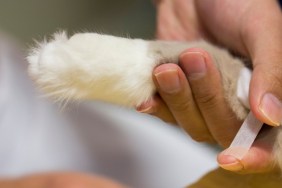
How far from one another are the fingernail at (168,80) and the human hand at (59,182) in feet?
0.94

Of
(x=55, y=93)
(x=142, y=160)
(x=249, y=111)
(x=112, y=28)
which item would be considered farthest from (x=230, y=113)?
(x=112, y=28)

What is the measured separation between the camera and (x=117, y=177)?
1.06m

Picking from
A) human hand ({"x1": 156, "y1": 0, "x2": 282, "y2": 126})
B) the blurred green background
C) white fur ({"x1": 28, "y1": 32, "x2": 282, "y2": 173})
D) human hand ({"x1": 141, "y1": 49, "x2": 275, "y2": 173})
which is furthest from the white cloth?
white fur ({"x1": 28, "y1": 32, "x2": 282, "y2": 173})

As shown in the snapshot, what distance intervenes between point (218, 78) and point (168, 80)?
0.21ft

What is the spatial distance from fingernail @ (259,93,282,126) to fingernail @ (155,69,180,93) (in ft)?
0.33

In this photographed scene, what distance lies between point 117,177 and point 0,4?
1.68 feet

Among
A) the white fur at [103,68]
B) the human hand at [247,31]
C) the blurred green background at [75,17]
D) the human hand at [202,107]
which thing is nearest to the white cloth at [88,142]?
the blurred green background at [75,17]

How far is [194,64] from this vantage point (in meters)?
0.58

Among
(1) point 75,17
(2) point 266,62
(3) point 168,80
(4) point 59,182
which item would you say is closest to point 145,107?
(3) point 168,80

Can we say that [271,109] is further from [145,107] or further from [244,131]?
[145,107]

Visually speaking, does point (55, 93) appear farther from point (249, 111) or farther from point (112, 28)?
point (112, 28)

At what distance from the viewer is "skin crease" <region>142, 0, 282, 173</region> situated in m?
0.56

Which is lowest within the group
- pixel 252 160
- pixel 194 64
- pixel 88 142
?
pixel 88 142

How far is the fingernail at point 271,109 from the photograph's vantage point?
0.55 m
